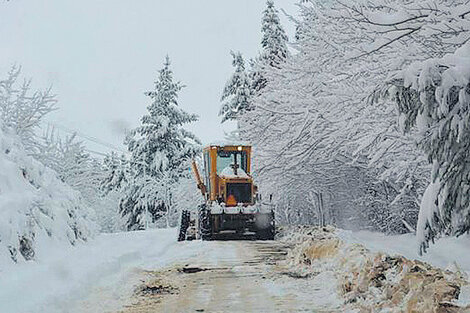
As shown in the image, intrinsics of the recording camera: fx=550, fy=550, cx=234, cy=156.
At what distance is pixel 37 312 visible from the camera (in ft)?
18.9

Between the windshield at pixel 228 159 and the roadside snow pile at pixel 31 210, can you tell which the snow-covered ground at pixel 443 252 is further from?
the windshield at pixel 228 159

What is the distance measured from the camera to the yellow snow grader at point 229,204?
60.0ft

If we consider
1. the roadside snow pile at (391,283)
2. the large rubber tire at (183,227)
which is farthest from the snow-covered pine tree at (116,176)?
the roadside snow pile at (391,283)

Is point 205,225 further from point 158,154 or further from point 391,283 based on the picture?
point 158,154

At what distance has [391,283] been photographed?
20.6 ft

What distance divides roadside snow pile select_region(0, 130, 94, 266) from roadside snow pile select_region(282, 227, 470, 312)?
15.3ft

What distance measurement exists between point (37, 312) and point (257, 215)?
42.5 ft

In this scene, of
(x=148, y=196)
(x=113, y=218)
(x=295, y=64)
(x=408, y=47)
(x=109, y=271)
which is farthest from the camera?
(x=113, y=218)

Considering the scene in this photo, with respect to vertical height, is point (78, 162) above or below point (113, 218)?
above

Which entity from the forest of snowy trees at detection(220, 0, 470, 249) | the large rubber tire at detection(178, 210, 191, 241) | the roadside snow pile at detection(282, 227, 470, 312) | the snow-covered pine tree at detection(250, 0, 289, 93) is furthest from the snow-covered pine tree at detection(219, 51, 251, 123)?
the roadside snow pile at detection(282, 227, 470, 312)

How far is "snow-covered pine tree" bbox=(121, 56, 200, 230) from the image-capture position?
37.6m

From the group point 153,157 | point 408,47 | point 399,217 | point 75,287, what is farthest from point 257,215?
point 153,157

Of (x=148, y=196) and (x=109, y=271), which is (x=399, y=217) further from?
(x=148, y=196)

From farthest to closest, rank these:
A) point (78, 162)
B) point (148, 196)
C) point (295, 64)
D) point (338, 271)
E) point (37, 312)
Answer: point (148, 196)
point (78, 162)
point (295, 64)
point (338, 271)
point (37, 312)
